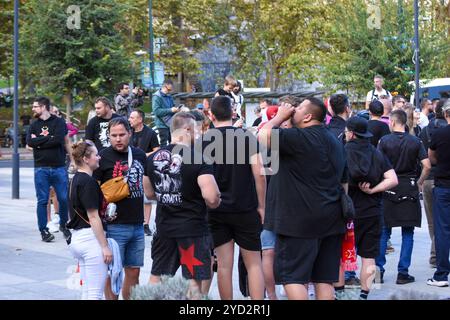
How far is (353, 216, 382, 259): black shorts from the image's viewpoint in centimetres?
865

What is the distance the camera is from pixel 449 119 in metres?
9.38

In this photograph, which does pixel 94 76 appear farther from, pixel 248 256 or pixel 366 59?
pixel 248 256

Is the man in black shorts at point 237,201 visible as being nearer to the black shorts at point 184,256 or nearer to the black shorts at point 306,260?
the black shorts at point 184,256

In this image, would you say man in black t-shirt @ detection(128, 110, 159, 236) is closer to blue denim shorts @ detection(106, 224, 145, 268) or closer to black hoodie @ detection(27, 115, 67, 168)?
black hoodie @ detection(27, 115, 67, 168)

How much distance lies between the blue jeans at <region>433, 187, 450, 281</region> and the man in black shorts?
100 inches

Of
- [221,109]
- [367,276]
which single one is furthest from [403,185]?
[221,109]

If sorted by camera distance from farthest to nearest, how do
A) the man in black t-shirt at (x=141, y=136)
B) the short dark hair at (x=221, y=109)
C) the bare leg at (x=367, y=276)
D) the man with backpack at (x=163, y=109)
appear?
the man with backpack at (x=163, y=109) → the man in black t-shirt at (x=141, y=136) → the bare leg at (x=367, y=276) → the short dark hair at (x=221, y=109)

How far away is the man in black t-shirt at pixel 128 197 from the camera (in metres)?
7.48

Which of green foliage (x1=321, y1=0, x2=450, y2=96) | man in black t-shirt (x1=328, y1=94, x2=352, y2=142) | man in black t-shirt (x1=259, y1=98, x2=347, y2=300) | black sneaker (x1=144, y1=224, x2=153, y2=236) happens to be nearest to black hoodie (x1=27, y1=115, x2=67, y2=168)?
black sneaker (x1=144, y1=224, x2=153, y2=236)

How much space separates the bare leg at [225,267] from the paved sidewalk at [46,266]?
0.14 m

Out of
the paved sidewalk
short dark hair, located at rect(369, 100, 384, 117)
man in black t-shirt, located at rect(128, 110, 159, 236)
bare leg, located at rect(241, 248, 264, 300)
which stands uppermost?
short dark hair, located at rect(369, 100, 384, 117)

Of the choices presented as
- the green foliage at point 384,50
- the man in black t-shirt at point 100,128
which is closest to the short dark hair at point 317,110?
the man in black t-shirt at point 100,128

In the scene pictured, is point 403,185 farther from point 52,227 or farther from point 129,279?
point 52,227
